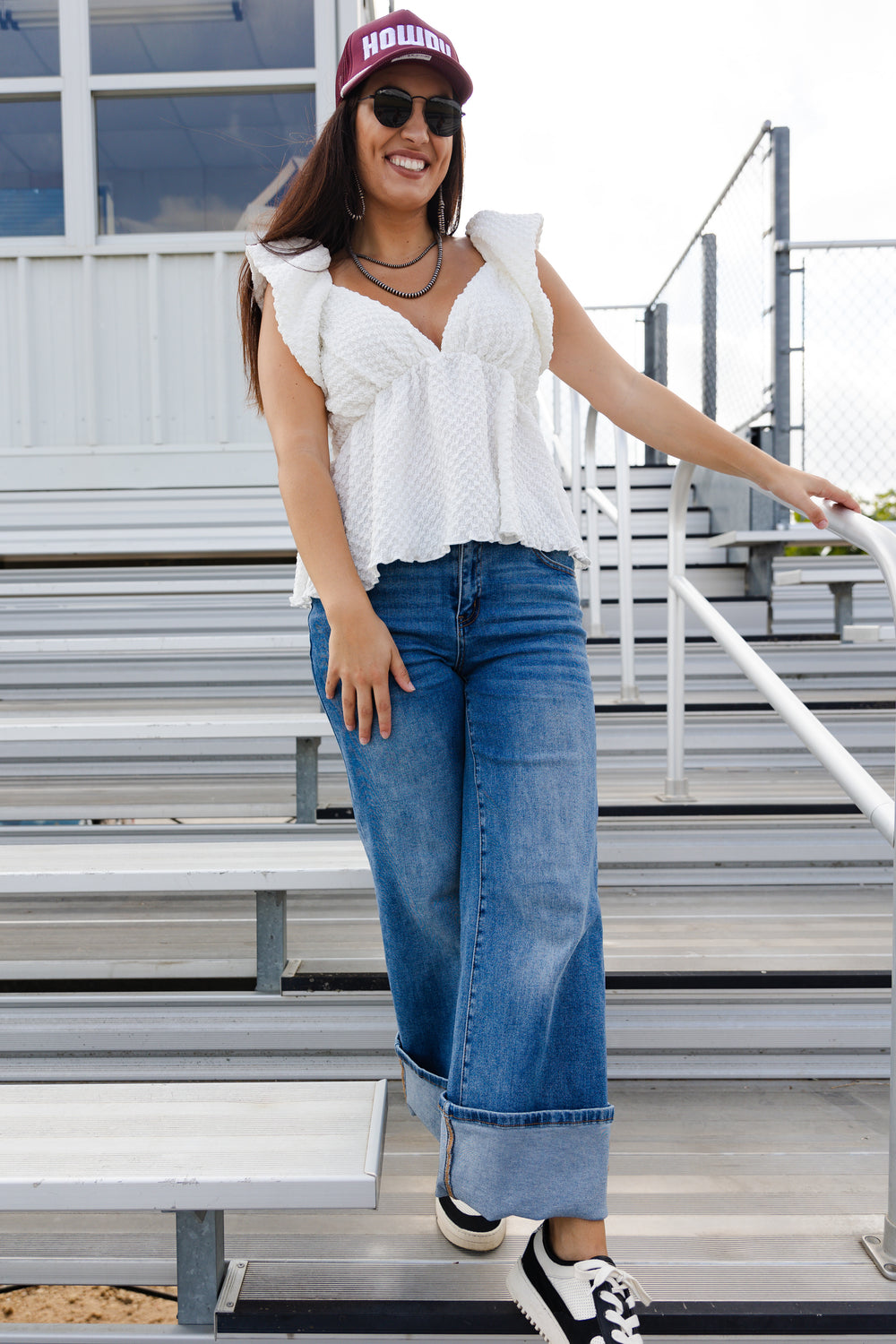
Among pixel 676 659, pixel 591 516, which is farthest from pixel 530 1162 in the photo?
pixel 591 516

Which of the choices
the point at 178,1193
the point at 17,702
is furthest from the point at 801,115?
the point at 178,1193

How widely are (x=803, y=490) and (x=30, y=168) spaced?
A: 397cm

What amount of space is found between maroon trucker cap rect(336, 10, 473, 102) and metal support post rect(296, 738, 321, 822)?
113cm

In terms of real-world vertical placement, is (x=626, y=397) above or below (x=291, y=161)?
below

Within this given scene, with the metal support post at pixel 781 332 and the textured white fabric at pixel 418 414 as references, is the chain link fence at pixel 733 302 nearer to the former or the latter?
the metal support post at pixel 781 332

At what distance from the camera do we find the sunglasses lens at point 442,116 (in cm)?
95

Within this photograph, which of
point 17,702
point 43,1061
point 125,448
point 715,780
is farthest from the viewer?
point 125,448

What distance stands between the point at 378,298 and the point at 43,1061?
1185 millimetres

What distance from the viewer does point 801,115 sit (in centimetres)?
354

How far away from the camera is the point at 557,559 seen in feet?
3.26

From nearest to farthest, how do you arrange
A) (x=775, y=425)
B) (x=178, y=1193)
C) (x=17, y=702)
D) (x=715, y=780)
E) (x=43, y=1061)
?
(x=178, y=1193)
(x=43, y=1061)
(x=715, y=780)
(x=17, y=702)
(x=775, y=425)

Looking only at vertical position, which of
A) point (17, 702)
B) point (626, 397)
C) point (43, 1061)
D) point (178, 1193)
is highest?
point (626, 397)

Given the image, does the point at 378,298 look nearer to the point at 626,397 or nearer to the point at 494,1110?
the point at 626,397

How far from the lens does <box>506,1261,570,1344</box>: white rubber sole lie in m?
0.89
